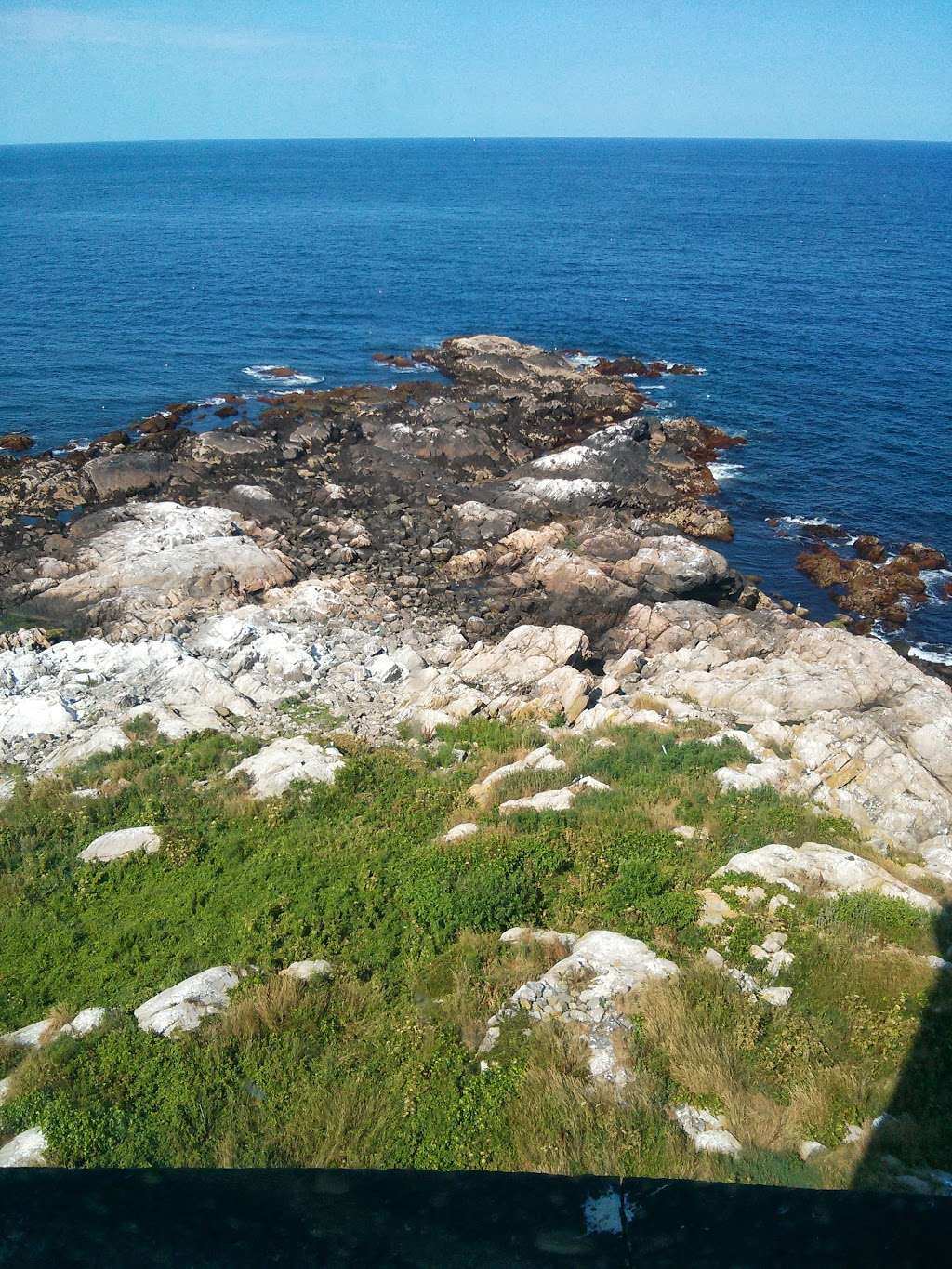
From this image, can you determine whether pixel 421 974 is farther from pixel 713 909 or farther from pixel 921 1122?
pixel 921 1122

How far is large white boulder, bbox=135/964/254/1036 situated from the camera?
36.2ft

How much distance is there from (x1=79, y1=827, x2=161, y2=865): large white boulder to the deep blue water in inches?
1083

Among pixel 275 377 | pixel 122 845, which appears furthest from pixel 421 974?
pixel 275 377

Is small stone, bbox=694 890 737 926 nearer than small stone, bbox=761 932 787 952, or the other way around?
small stone, bbox=761 932 787 952

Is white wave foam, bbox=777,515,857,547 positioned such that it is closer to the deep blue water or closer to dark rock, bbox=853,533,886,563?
the deep blue water

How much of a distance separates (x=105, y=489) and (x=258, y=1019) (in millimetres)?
33927

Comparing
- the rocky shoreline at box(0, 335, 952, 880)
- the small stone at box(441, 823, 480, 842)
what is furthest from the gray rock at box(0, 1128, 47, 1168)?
the rocky shoreline at box(0, 335, 952, 880)

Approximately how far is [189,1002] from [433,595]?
2253 centimetres

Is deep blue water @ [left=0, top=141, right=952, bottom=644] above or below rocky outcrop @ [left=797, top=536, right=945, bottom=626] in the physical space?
above

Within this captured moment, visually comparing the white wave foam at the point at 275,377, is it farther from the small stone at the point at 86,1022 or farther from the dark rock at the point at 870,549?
the small stone at the point at 86,1022

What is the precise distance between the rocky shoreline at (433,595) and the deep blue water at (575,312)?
5.36 metres

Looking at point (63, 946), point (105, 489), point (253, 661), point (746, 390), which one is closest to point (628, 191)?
point (746, 390)

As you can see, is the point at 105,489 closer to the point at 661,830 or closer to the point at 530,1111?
the point at 661,830

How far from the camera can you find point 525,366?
2203 inches
